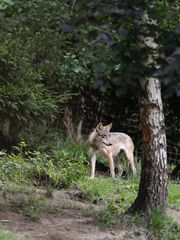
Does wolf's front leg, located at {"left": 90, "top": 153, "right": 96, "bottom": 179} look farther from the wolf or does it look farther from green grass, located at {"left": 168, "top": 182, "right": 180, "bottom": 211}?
green grass, located at {"left": 168, "top": 182, "right": 180, "bottom": 211}

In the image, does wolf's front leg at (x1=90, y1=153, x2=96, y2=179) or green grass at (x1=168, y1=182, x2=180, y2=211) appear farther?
wolf's front leg at (x1=90, y1=153, x2=96, y2=179)

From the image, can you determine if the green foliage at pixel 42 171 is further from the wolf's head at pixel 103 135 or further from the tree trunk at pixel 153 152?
the wolf's head at pixel 103 135

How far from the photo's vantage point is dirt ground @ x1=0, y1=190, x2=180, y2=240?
20.1 feet

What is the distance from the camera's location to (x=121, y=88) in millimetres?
3711

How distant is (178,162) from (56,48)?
5943 mm

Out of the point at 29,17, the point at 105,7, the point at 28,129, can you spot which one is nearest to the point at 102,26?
the point at 105,7

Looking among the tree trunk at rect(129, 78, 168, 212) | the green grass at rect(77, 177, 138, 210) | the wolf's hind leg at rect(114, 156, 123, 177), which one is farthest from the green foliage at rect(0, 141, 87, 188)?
the wolf's hind leg at rect(114, 156, 123, 177)

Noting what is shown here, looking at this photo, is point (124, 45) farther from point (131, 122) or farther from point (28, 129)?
point (131, 122)

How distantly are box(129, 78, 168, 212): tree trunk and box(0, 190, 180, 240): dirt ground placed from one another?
1.49ft

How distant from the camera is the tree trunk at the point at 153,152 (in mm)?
6777

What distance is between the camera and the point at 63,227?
6.51 m

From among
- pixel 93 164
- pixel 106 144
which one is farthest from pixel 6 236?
pixel 106 144

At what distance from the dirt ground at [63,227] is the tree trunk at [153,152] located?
17.9 inches

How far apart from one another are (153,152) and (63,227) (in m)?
1.35
